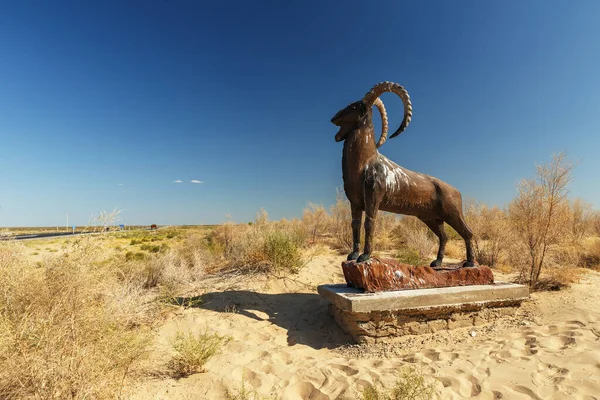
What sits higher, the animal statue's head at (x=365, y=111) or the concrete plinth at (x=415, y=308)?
the animal statue's head at (x=365, y=111)

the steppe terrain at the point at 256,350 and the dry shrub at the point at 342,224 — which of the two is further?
the dry shrub at the point at 342,224

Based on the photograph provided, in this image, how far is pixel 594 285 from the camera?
590cm

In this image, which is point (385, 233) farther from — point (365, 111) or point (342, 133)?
point (365, 111)

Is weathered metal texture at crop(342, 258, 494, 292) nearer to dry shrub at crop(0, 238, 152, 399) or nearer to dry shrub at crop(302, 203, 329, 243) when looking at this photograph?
dry shrub at crop(0, 238, 152, 399)

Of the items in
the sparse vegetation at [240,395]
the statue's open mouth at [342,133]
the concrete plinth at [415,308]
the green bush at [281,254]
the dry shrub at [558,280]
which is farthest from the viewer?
the green bush at [281,254]

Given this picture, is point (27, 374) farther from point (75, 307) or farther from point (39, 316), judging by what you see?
point (75, 307)

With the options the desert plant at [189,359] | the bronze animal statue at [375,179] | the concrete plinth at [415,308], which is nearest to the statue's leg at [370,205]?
the bronze animal statue at [375,179]

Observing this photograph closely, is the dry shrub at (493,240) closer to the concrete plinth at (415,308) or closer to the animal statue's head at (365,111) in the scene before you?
the concrete plinth at (415,308)

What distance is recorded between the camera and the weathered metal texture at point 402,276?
4.22 m

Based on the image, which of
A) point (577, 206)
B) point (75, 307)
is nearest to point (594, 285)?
point (75, 307)

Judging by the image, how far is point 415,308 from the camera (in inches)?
162

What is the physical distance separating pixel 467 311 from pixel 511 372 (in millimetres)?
1608

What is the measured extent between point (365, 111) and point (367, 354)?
3.47 meters

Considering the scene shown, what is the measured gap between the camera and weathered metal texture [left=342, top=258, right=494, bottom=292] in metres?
4.22
